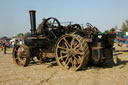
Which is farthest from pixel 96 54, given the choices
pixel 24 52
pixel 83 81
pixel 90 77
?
pixel 24 52

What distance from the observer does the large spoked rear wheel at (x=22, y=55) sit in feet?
24.5

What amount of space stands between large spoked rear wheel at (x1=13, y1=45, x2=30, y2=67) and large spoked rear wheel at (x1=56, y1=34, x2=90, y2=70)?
4.95 ft

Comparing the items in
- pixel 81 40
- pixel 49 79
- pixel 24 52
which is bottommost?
pixel 49 79

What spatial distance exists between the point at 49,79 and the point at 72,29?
3276mm

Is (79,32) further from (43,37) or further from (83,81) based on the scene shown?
(83,81)

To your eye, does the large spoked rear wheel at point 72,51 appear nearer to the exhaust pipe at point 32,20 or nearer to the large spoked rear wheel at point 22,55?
the large spoked rear wheel at point 22,55

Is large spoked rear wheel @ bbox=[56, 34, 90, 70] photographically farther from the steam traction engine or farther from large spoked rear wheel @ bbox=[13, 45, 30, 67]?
large spoked rear wheel @ bbox=[13, 45, 30, 67]

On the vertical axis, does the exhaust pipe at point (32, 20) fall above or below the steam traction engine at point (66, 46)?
above

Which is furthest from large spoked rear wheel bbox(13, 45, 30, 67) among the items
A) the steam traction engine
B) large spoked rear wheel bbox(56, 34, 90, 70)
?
large spoked rear wheel bbox(56, 34, 90, 70)

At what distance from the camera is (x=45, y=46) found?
7750mm

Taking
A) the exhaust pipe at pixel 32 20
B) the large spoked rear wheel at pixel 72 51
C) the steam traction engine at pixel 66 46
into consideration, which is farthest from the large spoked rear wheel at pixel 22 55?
the large spoked rear wheel at pixel 72 51

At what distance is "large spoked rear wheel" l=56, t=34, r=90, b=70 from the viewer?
232 inches

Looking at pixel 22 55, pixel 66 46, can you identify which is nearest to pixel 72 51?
pixel 66 46

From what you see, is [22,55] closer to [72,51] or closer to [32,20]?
[32,20]
